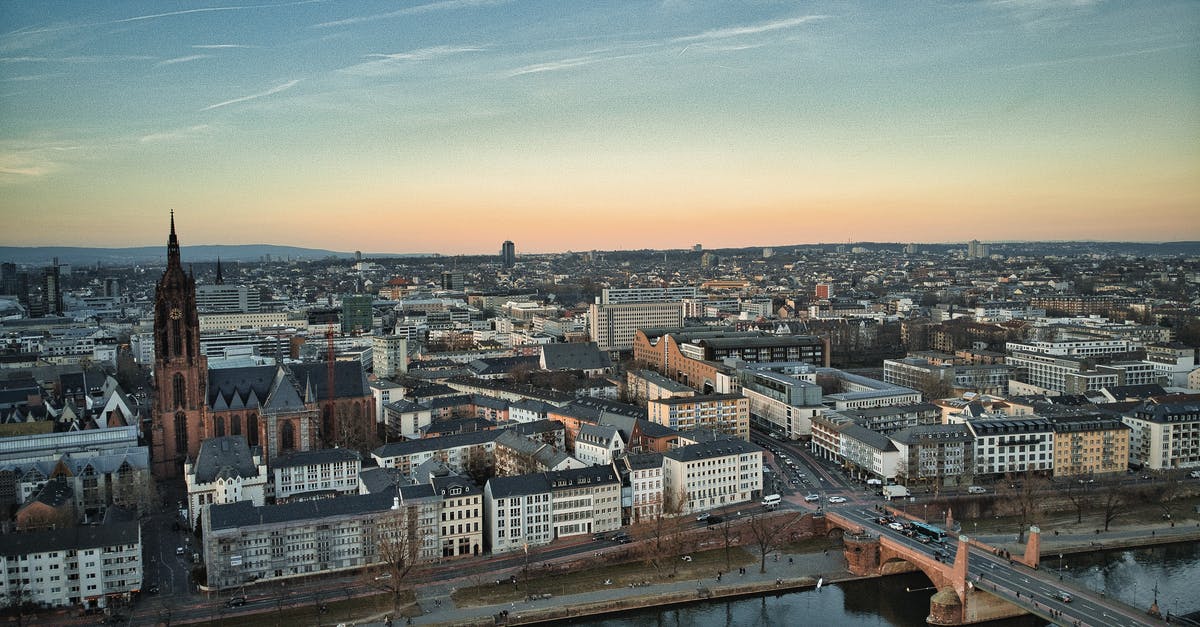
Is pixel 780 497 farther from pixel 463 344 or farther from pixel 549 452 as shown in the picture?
pixel 463 344

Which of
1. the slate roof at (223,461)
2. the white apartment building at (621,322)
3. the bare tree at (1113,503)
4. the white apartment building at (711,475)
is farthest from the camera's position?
the white apartment building at (621,322)

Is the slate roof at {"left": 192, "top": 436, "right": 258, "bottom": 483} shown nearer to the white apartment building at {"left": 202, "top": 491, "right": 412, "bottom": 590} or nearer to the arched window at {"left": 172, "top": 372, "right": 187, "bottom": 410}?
the white apartment building at {"left": 202, "top": 491, "right": 412, "bottom": 590}

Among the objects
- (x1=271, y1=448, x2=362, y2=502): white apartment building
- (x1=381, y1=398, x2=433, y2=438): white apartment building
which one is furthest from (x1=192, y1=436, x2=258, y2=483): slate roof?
(x1=381, y1=398, x2=433, y2=438): white apartment building

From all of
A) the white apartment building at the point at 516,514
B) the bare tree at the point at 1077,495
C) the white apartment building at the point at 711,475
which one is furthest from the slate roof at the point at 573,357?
the bare tree at the point at 1077,495

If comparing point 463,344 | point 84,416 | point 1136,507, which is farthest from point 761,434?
point 463,344

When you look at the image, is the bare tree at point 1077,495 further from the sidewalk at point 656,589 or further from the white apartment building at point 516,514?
the white apartment building at point 516,514

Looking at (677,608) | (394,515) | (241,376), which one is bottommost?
(677,608)
